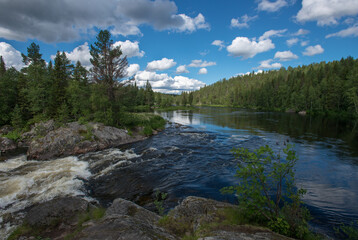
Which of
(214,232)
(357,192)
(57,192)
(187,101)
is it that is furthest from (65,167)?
(187,101)

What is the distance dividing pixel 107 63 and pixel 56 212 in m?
22.6

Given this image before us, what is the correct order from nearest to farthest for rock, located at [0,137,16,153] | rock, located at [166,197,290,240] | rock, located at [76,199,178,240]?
rock, located at [76,199,178,240], rock, located at [166,197,290,240], rock, located at [0,137,16,153]

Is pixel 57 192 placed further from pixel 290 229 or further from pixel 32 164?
pixel 290 229

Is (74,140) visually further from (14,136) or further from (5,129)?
(5,129)

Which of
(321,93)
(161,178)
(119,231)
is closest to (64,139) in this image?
(161,178)

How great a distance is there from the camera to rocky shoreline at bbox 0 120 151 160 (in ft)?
56.3

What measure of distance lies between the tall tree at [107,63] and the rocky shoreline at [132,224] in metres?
21.1

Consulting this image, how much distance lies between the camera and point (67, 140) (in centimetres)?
1839

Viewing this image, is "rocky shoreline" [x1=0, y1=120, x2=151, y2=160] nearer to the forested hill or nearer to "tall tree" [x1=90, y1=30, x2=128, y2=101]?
"tall tree" [x1=90, y1=30, x2=128, y2=101]

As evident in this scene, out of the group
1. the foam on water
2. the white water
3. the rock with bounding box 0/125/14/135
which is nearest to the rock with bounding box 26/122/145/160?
the white water

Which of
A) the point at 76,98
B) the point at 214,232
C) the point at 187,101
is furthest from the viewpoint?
the point at 187,101

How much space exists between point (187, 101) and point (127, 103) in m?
121

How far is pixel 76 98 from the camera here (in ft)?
86.7

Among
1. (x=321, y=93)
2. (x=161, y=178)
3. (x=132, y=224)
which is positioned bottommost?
(x=161, y=178)
